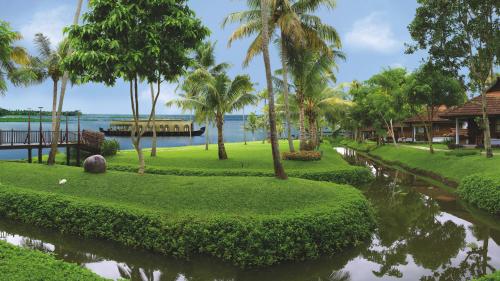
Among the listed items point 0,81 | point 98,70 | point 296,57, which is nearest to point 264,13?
point 98,70

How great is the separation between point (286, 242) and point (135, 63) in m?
8.46

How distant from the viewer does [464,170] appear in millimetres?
20219

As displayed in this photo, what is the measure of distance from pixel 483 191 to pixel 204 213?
1123 centimetres

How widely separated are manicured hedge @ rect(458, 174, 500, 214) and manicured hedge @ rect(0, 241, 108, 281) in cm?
1334

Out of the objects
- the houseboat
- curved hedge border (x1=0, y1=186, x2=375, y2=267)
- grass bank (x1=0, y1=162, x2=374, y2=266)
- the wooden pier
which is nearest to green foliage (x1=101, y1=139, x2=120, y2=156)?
the wooden pier

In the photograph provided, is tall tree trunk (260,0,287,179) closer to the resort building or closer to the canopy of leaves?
the canopy of leaves

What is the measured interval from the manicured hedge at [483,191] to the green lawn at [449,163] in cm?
94

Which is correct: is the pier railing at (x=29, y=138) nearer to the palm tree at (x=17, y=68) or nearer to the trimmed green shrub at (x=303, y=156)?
the palm tree at (x=17, y=68)

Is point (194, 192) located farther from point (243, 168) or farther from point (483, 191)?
point (483, 191)

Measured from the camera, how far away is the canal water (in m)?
8.48

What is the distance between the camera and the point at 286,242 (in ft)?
29.8

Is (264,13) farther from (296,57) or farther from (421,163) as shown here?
(421,163)

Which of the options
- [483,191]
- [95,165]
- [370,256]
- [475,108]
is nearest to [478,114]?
[475,108]

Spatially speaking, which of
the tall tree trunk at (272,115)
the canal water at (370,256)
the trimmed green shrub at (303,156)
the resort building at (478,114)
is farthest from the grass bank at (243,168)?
the resort building at (478,114)
